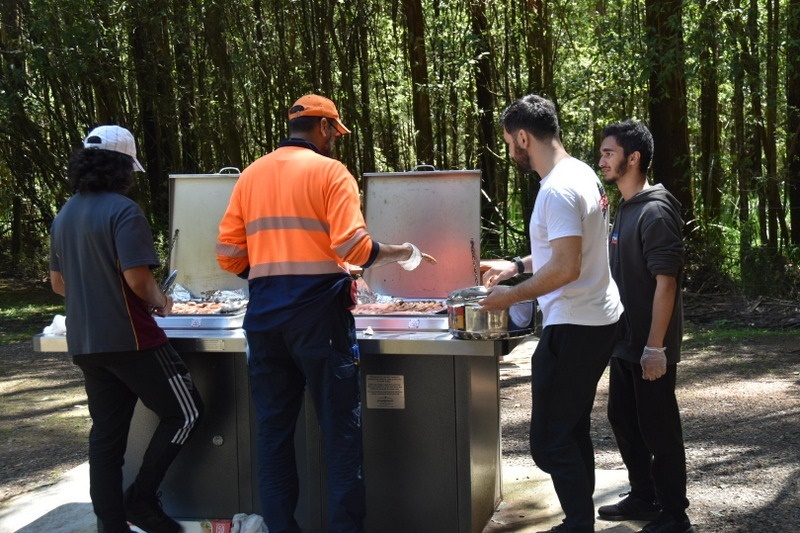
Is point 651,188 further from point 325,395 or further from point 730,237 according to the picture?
point 730,237

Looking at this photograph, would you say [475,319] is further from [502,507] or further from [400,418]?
[502,507]

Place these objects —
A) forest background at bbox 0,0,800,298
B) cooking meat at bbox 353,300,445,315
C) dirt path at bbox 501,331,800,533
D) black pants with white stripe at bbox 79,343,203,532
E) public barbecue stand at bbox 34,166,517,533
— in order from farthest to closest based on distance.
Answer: forest background at bbox 0,0,800,298 < dirt path at bbox 501,331,800,533 < cooking meat at bbox 353,300,445,315 < public barbecue stand at bbox 34,166,517,533 < black pants with white stripe at bbox 79,343,203,532

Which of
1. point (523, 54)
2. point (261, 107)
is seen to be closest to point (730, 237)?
point (523, 54)

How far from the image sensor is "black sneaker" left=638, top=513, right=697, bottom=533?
12.3 ft

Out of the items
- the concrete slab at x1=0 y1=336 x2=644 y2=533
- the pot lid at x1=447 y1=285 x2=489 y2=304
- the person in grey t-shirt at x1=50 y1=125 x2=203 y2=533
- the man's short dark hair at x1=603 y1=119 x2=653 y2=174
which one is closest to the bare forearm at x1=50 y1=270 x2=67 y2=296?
the person in grey t-shirt at x1=50 y1=125 x2=203 y2=533

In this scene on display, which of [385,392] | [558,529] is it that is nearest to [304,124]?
[385,392]

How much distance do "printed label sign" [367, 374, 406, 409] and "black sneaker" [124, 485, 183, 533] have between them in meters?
0.95

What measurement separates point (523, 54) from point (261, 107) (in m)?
3.10

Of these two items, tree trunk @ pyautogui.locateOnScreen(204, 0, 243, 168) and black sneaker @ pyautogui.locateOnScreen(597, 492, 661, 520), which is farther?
tree trunk @ pyautogui.locateOnScreen(204, 0, 243, 168)

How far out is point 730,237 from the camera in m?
9.96

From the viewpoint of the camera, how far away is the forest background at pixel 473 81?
9.50m

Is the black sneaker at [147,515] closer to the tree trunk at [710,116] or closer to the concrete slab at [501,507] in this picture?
the concrete slab at [501,507]

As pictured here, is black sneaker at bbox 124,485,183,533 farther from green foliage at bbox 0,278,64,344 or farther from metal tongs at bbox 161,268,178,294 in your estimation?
green foliage at bbox 0,278,64,344

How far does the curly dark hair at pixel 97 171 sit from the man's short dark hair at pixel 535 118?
151 centimetres
